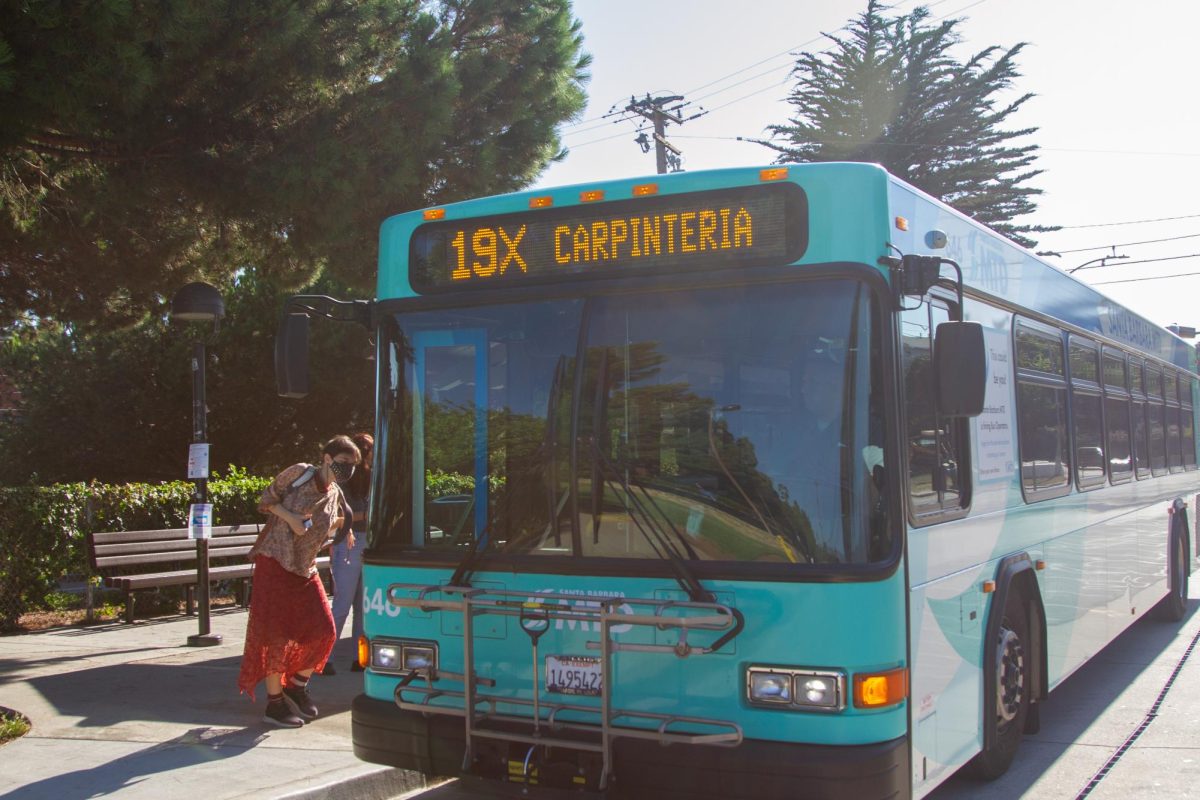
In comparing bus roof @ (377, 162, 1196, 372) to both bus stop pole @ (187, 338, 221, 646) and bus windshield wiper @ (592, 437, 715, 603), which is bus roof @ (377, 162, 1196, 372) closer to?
bus windshield wiper @ (592, 437, 715, 603)

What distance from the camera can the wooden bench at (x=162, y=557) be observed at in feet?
37.3

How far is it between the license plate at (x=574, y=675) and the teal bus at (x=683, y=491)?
1cm

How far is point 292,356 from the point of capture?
5520mm

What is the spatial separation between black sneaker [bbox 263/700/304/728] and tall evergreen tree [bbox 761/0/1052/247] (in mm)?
29224

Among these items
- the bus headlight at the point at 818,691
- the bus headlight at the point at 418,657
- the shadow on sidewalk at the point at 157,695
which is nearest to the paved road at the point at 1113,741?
the bus headlight at the point at 418,657

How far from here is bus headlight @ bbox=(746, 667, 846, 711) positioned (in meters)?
4.43

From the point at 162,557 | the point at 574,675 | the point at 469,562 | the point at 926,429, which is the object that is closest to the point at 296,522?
the point at 469,562

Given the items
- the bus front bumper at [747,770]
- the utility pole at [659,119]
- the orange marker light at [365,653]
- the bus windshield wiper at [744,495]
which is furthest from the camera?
the utility pole at [659,119]

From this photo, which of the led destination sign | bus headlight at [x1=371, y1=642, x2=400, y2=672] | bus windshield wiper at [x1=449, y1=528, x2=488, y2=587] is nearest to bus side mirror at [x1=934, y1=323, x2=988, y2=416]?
the led destination sign

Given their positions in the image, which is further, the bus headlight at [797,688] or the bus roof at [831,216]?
the bus roof at [831,216]

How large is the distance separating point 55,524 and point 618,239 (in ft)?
29.2

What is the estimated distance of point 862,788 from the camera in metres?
4.32

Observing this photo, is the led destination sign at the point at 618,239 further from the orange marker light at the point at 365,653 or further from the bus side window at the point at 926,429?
the orange marker light at the point at 365,653

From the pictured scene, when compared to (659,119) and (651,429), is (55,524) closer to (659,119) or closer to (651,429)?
(651,429)
